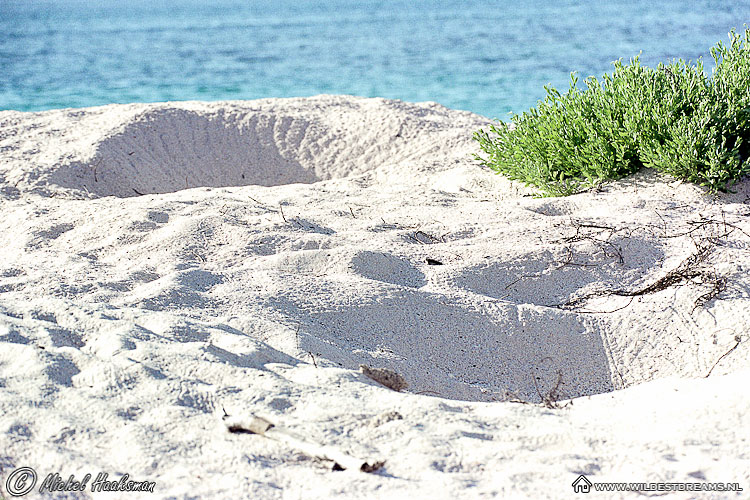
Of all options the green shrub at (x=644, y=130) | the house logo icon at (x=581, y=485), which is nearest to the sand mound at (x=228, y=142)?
the green shrub at (x=644, y=130)

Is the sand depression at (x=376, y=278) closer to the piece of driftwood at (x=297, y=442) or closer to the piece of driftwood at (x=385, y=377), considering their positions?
the piece of driftwood at (x=385, y=377)

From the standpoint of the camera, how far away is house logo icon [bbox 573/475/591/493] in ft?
5.49

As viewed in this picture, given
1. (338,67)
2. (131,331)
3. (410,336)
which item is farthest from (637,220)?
(338,67)

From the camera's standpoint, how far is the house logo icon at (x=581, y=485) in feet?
5.49

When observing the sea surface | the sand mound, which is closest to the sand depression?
the sand mound

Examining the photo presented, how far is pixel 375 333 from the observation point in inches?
118

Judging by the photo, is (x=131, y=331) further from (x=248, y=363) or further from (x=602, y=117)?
(x=602, y=117)

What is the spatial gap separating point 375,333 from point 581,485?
140 centimetres

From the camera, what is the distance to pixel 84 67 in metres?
17.7
